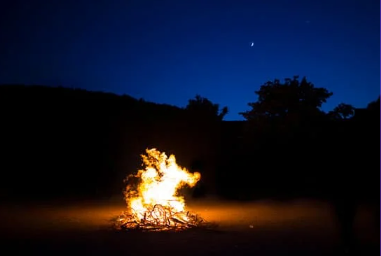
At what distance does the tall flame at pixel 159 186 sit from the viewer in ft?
42.9

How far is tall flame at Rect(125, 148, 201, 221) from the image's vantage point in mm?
13070

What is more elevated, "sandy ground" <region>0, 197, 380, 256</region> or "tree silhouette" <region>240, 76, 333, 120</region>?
"tree silhouette" <region>240, 76, 333, 120</region>

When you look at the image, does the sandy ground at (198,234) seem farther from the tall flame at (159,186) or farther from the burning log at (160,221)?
the tall flame at (159,186)

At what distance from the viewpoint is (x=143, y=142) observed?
901 inches

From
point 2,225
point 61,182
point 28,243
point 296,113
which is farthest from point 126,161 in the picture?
point 28,243

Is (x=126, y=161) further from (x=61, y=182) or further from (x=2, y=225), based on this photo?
(x=2, y=225)

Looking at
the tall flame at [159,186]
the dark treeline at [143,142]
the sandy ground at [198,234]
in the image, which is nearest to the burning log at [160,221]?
the tall flame at [159,186]

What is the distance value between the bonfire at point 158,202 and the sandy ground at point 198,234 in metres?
0.66

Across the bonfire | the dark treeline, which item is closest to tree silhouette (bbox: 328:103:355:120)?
the dark treeline

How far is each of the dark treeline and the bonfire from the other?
6.41 m

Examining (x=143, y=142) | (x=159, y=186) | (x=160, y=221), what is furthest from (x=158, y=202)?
(x=143, y=142)

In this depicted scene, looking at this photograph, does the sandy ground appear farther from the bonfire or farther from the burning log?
the bonfire

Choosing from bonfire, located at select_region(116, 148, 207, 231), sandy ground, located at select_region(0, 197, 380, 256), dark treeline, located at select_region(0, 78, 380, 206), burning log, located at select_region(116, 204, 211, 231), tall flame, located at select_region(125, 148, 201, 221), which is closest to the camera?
sandy ground, located at select_region(0, 197, 380, 256)

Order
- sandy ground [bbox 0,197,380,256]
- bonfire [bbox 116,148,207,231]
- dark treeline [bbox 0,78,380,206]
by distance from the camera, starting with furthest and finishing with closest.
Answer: dark treeline [bbox 0,78,380,206], bonfire [bbox 116,148,207,231], sandy ground [bbox 0,197,380,256]
